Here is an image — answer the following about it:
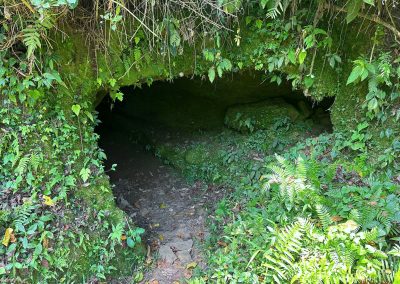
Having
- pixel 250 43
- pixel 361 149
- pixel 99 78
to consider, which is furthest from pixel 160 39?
pixel 361 149

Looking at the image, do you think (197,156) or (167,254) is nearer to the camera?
(167,254)

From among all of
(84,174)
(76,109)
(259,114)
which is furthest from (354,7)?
(84,174)

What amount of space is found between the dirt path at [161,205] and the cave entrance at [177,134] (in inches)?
0.5

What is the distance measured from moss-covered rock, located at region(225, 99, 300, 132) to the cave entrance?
2 centimetres

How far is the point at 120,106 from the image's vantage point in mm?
8781

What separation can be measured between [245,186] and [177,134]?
2871 mm

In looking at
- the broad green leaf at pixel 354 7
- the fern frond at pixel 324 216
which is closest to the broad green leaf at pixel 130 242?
the fern frond at pixel 324 216

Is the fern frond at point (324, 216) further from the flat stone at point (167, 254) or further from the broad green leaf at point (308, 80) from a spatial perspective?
the broad green leaf at point (308, 80)

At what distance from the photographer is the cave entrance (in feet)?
18.3

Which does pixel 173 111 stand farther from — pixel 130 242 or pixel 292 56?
pixel 130 242

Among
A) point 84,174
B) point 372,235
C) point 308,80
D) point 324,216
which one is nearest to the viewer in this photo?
point 372,235

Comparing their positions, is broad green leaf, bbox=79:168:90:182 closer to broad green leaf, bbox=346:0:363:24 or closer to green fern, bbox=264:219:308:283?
green fern, bbox=264:219:308:283

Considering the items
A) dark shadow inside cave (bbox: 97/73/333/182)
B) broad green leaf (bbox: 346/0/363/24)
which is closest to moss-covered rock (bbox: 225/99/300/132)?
dark shadow inside cave (bbox: 97/73/333/182)

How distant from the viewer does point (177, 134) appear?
809 cm
